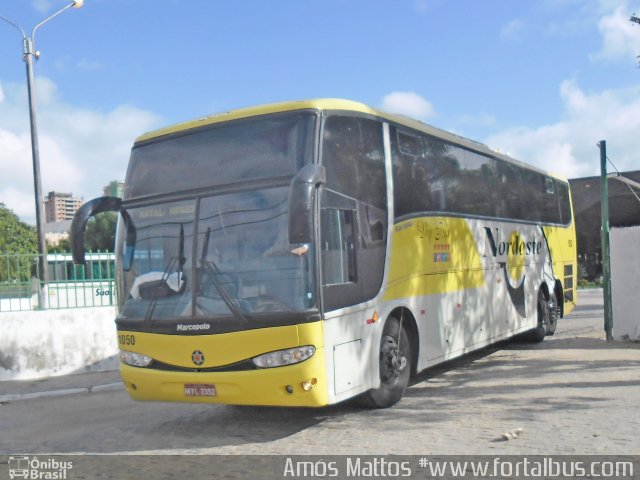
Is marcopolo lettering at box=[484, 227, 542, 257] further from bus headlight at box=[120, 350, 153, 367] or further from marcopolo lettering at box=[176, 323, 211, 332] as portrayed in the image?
bus headlight at box=[120, 350, 153, 367]

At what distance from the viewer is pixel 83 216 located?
7.63 metres

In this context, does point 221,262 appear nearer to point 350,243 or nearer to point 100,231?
point 350,243

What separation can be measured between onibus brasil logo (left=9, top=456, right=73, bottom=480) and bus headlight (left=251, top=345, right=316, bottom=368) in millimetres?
2019

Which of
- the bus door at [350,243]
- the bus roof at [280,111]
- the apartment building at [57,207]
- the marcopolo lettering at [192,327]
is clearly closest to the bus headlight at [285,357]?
the bus door at [350,243]

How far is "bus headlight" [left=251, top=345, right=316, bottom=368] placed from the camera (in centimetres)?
654

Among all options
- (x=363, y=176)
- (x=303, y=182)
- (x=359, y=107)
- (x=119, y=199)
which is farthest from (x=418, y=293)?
(x=119, y=199)

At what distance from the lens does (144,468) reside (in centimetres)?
612

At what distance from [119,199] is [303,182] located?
109 inches

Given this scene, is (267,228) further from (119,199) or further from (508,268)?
(508,268)

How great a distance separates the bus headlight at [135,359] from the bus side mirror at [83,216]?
4.14 feet

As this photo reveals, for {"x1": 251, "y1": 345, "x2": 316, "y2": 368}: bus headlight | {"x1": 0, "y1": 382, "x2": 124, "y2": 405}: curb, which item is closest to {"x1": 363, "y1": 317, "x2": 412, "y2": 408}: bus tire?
{"x1": 251, "y1": 345, "x2": 316, "y2": 368}: bus headlight

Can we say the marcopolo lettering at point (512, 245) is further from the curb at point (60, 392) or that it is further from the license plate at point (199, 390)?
the curb at point (60, 392)

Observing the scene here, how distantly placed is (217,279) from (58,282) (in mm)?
7613

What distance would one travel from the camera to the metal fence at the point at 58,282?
12.6m
